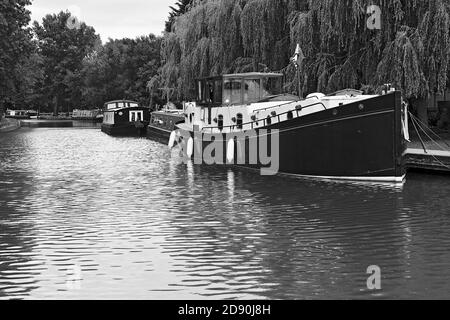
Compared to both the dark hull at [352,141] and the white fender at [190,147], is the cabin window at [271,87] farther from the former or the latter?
the dark hull at [352,141]

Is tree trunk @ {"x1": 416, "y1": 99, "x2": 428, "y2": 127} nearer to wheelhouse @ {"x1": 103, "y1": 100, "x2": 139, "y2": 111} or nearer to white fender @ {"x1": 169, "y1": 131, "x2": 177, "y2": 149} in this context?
white fender @ {"x1": 169, "y1": 131, "x2": 177, "y2": 149}

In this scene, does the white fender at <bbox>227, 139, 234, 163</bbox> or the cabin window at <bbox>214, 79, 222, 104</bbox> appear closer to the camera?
the white fender at <bbox>227, 139, 234, 163</bbox>

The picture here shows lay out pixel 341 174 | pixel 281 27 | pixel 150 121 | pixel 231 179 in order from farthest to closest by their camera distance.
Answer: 1. pixel 150 121
2. pixel 281 27
3. pixel 231 179
4. pixel 341 174

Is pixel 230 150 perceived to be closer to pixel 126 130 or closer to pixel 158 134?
→ pixel 158 134

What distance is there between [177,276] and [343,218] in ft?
20.5

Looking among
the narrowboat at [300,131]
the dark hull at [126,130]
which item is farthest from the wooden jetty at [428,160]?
the dark hull at [126,130]

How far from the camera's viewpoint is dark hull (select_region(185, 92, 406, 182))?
20500mm

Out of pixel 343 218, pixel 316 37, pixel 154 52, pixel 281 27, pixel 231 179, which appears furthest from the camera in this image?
pixel 154 52

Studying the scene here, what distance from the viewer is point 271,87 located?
34625 mm

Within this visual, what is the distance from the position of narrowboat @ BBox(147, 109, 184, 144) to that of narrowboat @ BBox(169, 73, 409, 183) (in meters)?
15.8

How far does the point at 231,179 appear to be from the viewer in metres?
24.0

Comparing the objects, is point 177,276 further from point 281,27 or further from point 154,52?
point 154,52

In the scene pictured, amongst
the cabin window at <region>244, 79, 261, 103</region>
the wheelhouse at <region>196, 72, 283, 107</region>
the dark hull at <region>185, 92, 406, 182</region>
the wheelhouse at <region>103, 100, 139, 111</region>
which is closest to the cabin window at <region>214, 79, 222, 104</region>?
the wheelhouse at <region>196, 72, 283, 107</region>

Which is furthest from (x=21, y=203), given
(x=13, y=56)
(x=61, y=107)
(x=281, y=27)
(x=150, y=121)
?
(x=61, y=107)
